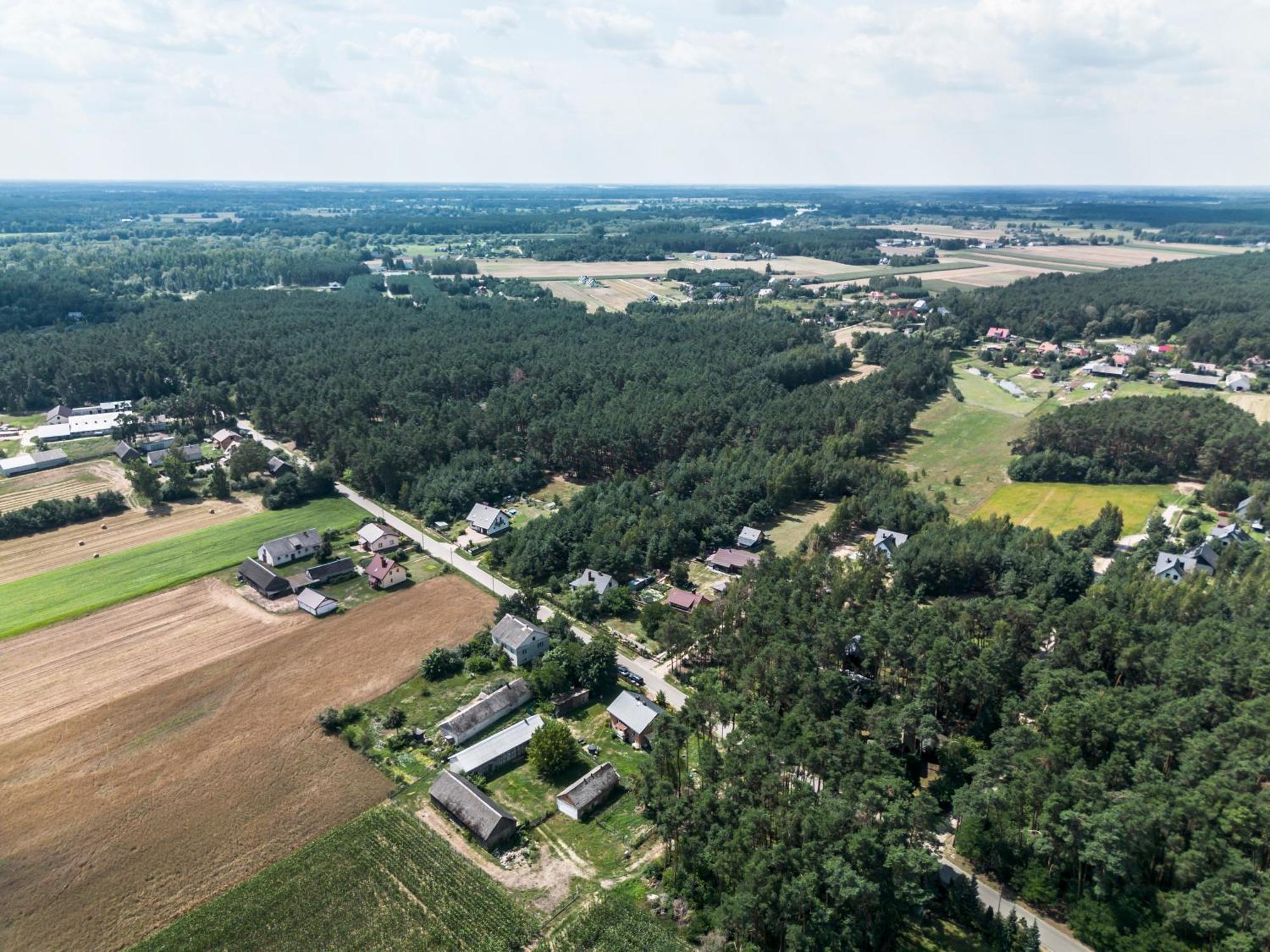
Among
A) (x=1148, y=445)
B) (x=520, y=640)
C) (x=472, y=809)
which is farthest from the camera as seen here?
(x=1148, y=445)

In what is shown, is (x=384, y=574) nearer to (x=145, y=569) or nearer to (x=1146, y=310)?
(x=145, y=569)

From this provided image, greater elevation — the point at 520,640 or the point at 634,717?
the point at 520,640

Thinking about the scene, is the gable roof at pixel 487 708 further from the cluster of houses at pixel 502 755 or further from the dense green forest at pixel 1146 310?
the dense green forest at pixel 1146 310

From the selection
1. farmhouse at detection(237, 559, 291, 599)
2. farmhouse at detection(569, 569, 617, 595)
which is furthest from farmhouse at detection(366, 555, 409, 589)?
farmhouse at detection(569, 569, 617, 595)

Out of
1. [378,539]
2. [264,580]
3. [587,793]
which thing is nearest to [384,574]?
[378,539]

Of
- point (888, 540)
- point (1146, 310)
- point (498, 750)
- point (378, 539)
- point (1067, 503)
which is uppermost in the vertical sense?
point (1146, 310)
